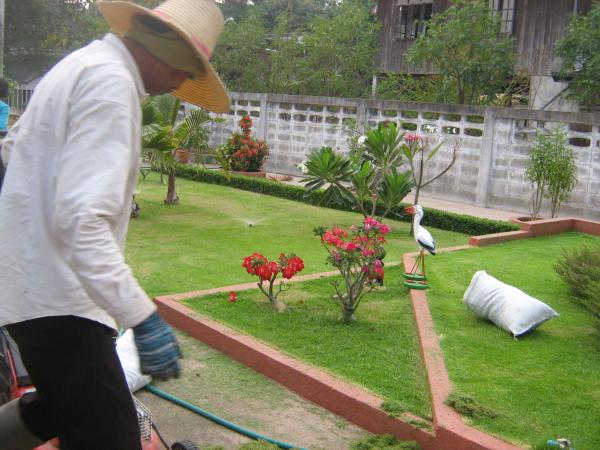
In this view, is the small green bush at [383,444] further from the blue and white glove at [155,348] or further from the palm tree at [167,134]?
the palm tree at [167,134]

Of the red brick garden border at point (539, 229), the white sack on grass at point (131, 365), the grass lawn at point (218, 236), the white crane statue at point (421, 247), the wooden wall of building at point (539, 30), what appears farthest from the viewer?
the wooden wall of building at point (539, 30)

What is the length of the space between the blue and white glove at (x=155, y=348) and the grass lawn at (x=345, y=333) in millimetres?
2223

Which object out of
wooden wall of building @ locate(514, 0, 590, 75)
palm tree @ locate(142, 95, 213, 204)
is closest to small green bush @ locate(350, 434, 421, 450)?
palm tree @ locate(142, 95, 213, 204)

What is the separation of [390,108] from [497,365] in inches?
418

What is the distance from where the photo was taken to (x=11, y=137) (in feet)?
8.38

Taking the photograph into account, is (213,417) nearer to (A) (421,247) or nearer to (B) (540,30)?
(A) (421,247)

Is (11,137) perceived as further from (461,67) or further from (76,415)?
(461,67)

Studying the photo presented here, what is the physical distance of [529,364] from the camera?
4.91 m

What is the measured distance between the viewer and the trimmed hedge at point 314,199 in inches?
426

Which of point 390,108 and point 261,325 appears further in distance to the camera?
point 390,108

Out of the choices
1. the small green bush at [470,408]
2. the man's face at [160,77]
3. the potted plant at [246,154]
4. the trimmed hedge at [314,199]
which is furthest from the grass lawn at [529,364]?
the potted plant at [246,154]

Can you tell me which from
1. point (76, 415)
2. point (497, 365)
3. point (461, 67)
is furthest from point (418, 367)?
point (461, 67)

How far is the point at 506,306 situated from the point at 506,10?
54.1 ft

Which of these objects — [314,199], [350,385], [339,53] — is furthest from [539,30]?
[350,385]
